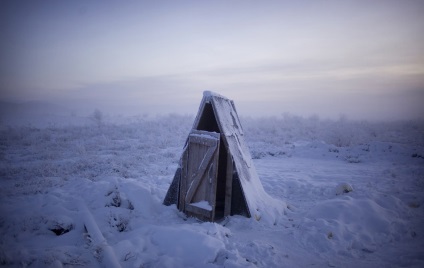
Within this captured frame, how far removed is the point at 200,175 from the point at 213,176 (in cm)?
37

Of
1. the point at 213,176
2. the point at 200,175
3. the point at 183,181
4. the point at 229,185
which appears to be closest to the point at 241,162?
the point at 229,185

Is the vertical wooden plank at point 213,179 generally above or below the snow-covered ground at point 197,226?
above

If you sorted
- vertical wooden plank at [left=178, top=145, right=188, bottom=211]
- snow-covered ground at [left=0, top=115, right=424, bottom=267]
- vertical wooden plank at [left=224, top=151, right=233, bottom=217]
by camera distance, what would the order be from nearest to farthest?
1. snow-covered ground at [left=0, top=115, right=424, bottom=267]
2. vertical wooden plank at [left=224, top=151, right=233, bottom=217]
3. vertical wooden plank at [left=178, top=145, right=188, bottom=211]

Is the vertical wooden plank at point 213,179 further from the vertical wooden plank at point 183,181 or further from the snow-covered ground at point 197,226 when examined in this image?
the vertical wooden plank at point 183,181

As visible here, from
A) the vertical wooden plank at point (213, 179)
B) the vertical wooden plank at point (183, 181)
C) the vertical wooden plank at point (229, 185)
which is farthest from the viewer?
the vertical wooden plank at point (183, 181)

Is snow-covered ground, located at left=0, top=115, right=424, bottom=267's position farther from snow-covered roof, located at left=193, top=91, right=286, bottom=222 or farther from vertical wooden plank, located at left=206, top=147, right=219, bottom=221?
vertical wooden plank, located at left=206, top=147, right=219, bottom=221

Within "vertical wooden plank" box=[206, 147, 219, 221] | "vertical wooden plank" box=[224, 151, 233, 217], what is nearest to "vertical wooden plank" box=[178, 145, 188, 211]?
"vertical wooden plank" box=[206, 147, 219, 221]

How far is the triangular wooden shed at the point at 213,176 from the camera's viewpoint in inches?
226

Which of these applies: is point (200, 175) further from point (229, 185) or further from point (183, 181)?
point (229, 185)

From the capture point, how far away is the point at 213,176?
570cm

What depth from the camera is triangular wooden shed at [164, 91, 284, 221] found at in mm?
5741

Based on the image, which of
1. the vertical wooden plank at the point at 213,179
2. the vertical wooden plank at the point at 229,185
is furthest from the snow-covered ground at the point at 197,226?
the vertical wooden plank at the point at 213,179

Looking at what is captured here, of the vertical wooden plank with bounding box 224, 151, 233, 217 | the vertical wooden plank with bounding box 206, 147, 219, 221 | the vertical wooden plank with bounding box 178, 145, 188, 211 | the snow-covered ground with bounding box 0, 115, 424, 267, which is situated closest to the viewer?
the snow-covered ground with bounding box 0, 115, 424, 267

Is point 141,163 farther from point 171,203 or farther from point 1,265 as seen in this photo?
point 1,265
